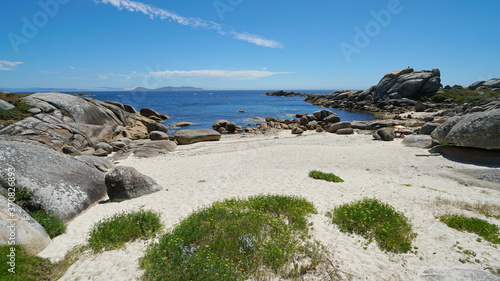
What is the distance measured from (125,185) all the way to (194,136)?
19.5 meters

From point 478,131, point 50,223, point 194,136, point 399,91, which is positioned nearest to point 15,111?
point 194,136

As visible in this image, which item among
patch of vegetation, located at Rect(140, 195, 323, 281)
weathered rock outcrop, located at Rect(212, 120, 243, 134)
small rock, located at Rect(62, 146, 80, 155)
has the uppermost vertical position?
patch of vegetation, located at Rect(140, 195, 323, 281)

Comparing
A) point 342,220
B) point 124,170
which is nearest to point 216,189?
point 124,170

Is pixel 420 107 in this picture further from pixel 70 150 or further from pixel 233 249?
pixel 233 249

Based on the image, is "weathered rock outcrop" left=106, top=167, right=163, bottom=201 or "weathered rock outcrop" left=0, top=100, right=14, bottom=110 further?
"weathered rock outcrop" left=0, top=100, right=14, bottom=110

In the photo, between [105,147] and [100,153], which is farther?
[105,147]

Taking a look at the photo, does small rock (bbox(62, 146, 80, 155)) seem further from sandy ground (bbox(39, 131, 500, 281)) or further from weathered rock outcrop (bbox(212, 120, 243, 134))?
weathered rock outcrop (bbox(212, 120, 243, 134))

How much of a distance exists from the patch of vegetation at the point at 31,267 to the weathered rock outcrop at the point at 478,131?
2301 centimetres

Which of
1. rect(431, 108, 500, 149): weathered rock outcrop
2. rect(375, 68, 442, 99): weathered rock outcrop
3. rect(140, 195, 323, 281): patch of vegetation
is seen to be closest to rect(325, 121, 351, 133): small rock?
rect(431, 108, 500, 149): weathered rock outcrop

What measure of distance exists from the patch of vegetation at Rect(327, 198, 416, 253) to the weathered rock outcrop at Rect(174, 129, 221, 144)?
76.0ft

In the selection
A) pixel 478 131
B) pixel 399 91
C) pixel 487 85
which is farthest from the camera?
pixel 487 85

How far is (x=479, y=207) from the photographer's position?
34.9 feet

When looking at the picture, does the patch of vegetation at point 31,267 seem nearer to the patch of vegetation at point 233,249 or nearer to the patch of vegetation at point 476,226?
the patch of vegetation at point 233,249

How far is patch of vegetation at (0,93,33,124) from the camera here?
74.3ft
